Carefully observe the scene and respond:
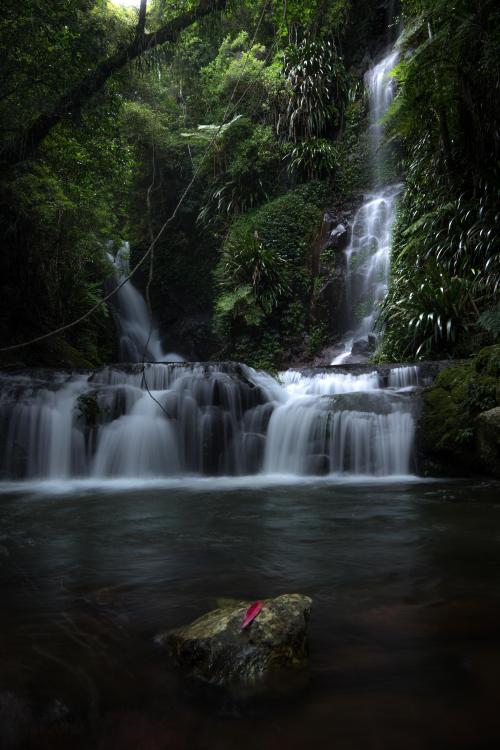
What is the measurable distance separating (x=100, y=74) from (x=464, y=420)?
8057 millimetres

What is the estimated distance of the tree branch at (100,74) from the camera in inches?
339

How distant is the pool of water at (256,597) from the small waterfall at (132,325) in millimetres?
11078

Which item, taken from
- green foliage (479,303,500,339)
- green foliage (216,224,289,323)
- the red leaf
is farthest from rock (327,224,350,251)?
the red leaf

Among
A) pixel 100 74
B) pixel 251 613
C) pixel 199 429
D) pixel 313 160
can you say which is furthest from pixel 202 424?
pixel 313 160

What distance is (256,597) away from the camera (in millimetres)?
2561

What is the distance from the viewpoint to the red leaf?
6.03ft

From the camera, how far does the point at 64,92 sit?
860cm

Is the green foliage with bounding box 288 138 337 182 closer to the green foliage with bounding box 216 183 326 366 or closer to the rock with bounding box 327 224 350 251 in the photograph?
the green foliage with bounding box 216 183 326 366

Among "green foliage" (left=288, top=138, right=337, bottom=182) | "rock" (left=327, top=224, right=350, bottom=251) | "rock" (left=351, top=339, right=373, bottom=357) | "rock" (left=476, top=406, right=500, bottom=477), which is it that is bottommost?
"rock" (left=476, top=406, right=500, bottom=477)

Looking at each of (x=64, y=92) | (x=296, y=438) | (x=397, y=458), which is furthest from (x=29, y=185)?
(x=397, y=458)

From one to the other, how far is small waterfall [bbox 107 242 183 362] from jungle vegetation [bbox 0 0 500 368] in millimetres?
730

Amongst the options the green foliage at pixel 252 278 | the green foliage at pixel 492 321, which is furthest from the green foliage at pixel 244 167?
the green foliage at pixel 492 321

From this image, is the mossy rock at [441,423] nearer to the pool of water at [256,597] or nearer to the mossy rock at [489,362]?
the mossy rock at [489,362]

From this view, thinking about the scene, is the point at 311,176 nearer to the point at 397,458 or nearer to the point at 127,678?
the point at 397,458
